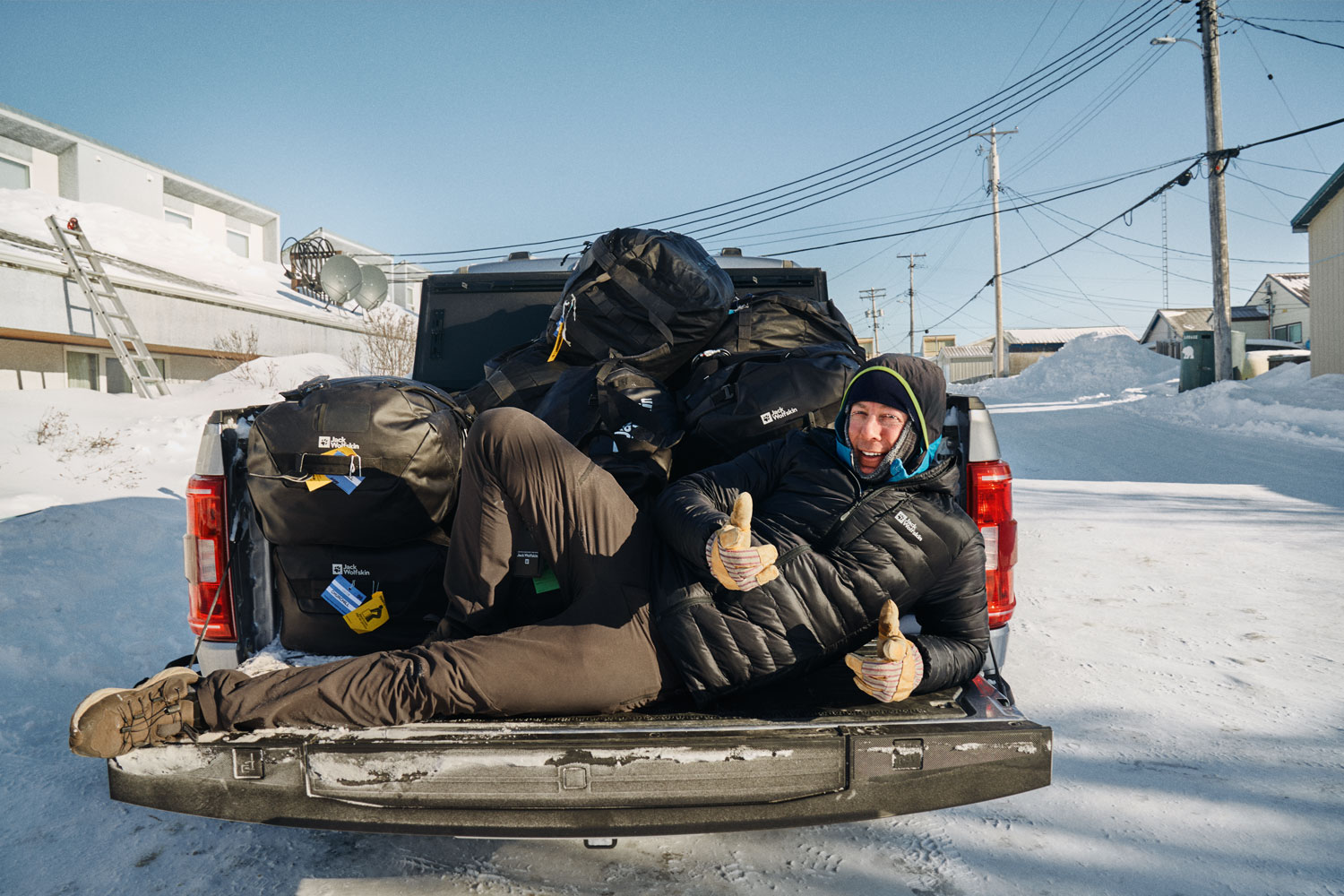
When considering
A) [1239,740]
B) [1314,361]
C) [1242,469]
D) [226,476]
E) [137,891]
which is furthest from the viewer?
[1314,361]

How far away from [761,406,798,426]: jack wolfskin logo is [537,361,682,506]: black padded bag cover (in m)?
0.31

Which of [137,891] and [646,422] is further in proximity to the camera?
[646,422]

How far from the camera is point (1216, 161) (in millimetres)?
18578

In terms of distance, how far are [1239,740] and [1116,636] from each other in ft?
4.33

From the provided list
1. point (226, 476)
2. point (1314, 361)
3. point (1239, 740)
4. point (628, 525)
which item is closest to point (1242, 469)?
point (1239, 740)

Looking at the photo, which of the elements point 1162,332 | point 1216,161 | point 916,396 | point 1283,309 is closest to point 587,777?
point 916,396

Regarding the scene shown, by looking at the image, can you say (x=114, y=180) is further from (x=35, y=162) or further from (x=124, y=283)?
(x=124, y=283)

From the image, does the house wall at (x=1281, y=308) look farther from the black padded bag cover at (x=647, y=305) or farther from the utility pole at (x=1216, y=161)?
the black padded bag cover at (x=647, y=305)

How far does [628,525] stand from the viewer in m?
2.39

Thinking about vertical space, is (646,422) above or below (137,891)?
above

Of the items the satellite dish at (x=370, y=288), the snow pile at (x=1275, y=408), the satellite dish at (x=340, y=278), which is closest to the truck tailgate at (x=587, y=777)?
the snow pile at (x=1275, y=408)

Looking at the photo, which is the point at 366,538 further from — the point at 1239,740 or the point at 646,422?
the point at 1239,740

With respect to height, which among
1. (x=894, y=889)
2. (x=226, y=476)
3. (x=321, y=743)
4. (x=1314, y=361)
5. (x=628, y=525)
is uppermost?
(x=1314, y=361)

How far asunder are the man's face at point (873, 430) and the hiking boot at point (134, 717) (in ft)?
6.36
